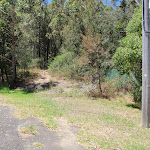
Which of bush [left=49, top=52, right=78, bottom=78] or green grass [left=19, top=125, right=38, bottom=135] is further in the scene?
bush [left=49, top=52, right=78, bottom=78]

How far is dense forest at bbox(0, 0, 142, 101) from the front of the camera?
9.78 metres

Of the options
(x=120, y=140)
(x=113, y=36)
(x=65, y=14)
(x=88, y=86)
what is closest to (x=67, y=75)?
(x=88, y=86)

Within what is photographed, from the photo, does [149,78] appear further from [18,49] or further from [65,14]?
[65,14]

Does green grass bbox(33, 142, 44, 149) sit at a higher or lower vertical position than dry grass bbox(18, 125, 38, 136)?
lower

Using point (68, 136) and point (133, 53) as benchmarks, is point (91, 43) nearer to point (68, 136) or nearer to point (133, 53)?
point (133, 53)

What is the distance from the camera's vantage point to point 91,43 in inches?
480

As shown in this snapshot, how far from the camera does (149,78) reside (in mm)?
6367

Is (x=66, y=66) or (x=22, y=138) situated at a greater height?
(x=66, y=66)

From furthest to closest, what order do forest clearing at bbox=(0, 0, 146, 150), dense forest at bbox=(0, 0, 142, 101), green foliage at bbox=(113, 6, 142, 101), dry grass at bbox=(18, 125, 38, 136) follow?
dense forest at bbox=(0, 0, 142, 101)
green foliage at bbox=(113, 6, 142, 101)
forest clearing at bbox=(0, 0, 146, 150)
dry grass at bbox=(18, 125, 38, 136)

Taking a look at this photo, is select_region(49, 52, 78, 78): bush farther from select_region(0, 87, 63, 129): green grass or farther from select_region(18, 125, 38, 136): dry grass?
select_region(18, 125, 38, 136): dry grass

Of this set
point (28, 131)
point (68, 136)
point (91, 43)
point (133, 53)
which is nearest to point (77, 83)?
point (91, 43)

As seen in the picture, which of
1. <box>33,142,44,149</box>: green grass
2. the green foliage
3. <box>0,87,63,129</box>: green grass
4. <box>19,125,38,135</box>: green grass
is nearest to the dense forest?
the green foliage

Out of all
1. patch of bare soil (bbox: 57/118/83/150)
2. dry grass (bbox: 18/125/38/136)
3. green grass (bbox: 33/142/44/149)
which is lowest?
patch of bare soil (bbox: 57/118/83/150)

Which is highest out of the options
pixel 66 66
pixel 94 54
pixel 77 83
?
pixel 94 54
